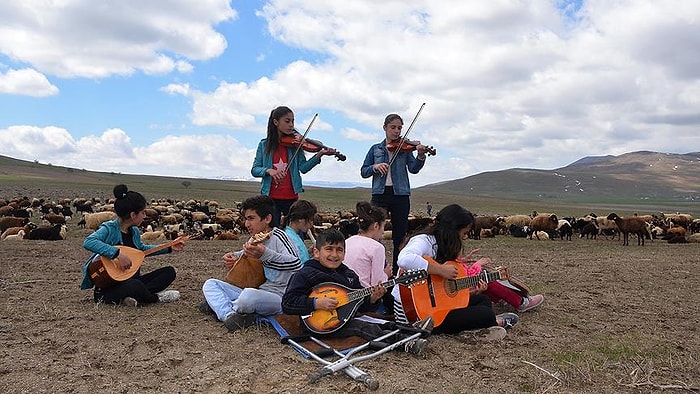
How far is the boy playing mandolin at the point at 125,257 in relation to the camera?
21.6 feet

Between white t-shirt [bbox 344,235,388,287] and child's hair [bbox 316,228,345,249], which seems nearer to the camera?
child's hair [bbox 316,228,345,249]

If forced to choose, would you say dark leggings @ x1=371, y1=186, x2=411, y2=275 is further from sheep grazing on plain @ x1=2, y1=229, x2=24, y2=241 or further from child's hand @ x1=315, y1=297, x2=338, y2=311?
sheep grazing on plain @ x1=2, y1=229, x2=24, y2=241

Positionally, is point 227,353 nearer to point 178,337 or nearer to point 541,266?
point 178,337

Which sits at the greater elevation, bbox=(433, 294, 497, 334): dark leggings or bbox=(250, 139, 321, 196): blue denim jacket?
bbox=(250, 139, 321, 196): blue denim jacket

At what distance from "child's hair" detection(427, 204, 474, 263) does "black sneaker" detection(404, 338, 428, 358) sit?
1.14 m

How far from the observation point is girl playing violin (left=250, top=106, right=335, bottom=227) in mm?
7359

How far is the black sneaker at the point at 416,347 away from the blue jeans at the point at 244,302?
1548 mm

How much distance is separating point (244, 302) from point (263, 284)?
48 cm

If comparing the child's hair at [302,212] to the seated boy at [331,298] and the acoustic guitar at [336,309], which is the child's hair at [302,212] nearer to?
the seated boy at [331,298]

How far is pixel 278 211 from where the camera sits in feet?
24.3

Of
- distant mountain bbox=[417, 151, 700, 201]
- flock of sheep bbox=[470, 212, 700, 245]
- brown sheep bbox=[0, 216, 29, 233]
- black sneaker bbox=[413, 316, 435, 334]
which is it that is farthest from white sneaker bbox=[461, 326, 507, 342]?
distant mountain bbox=[417, 151, 700, 201]

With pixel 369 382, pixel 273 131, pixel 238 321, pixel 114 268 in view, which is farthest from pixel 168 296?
pixel 369 382

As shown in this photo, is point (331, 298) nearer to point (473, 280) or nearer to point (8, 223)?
point (473, 280)

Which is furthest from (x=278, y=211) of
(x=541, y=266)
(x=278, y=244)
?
(x=541, y=266)
